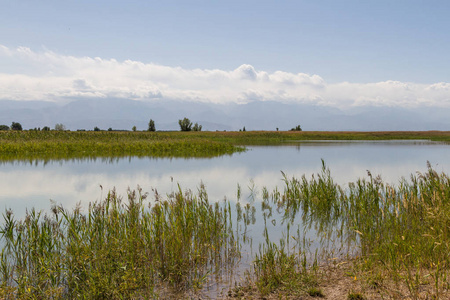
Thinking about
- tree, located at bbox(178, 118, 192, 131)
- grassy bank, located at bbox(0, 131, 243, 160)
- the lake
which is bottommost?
the lake

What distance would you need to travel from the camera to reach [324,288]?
6.48 m

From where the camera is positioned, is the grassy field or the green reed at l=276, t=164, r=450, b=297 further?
the grassy field

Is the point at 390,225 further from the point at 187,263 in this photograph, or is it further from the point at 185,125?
the point at 185,125

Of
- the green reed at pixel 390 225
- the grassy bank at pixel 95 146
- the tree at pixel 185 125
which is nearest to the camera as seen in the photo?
the green reed at pixel 390 225

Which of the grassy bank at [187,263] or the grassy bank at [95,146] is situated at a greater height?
the grassy bank at [95,146]

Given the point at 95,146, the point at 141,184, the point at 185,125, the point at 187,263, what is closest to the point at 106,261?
the point at 187,263

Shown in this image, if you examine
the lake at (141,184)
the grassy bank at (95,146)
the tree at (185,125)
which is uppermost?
the tree at (185,125)

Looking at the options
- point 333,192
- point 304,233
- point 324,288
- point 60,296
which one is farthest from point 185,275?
point 333,192

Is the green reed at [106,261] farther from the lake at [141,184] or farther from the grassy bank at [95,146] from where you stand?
the grassy bank at [95,146]

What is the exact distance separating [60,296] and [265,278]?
3911 millimetres

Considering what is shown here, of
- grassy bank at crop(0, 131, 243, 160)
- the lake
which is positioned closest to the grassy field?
grassy bank at crop(0, 131, 243, 160)

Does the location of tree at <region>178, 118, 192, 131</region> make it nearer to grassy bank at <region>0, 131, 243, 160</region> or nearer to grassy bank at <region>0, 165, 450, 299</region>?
grassy bank at <region>0, 131, 243, 160</region>

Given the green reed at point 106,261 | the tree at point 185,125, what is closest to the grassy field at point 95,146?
the green reed at point 106,261

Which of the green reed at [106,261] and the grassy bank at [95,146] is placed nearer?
the green reed at [106,261]
